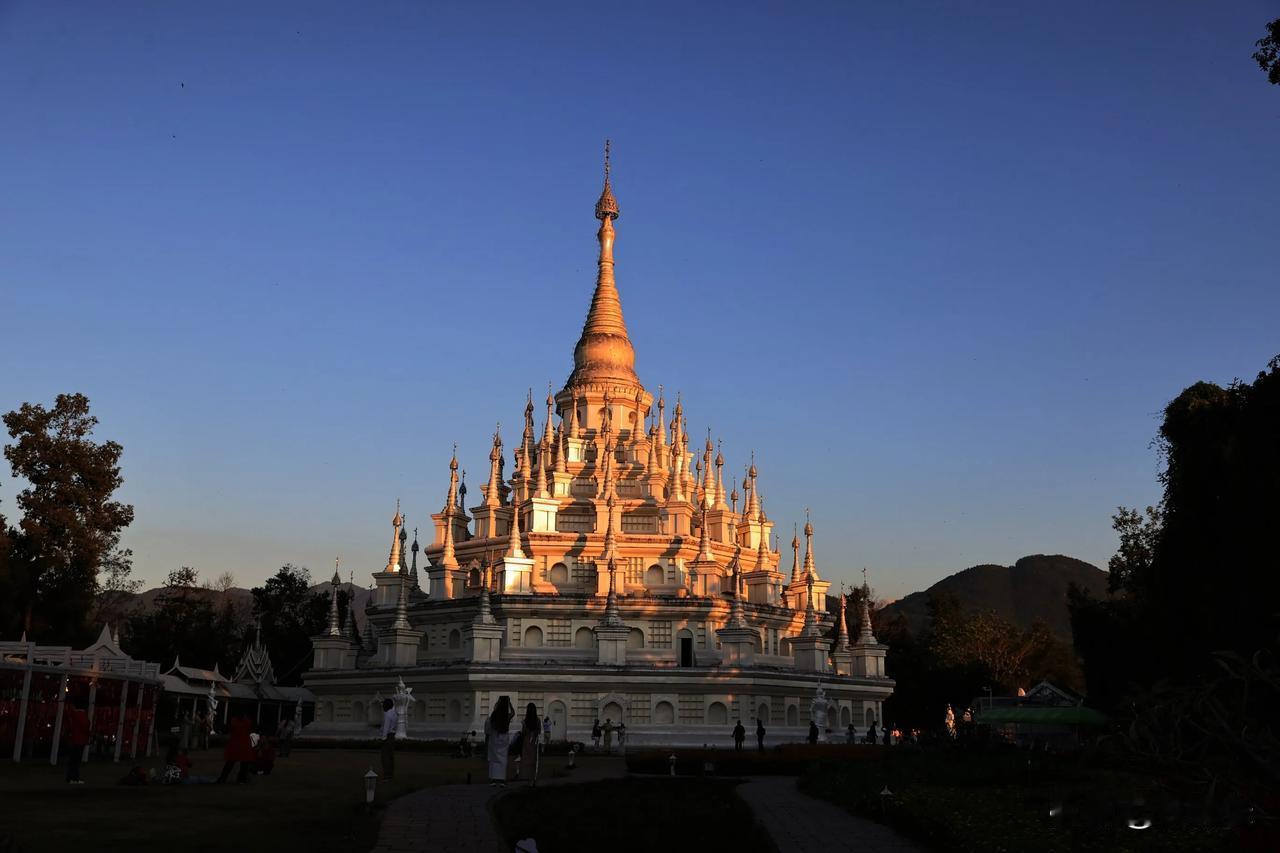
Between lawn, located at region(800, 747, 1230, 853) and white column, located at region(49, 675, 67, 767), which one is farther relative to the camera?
white column, located at region(49, 675, 67, 767)

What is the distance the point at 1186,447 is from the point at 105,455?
5107cm

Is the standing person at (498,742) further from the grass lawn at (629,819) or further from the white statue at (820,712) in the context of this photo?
the white statue at (820,712)

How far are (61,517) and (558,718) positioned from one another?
2712cm

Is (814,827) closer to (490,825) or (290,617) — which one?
(490,825)

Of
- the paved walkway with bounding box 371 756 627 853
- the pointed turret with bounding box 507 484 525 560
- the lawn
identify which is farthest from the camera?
the pointed turret with bounding box 507 484 525 560

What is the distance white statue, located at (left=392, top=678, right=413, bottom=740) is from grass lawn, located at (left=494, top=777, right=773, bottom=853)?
32127 millimetres

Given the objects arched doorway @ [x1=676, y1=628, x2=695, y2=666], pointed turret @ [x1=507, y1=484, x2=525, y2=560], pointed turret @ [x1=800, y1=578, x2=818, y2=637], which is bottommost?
arched doorway @ [x1=676, y1=628, x2=695, y2=666]

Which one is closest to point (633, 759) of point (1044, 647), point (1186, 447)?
point (1186, 447)

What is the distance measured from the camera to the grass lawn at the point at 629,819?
1795 cm

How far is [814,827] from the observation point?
21922 millimetres

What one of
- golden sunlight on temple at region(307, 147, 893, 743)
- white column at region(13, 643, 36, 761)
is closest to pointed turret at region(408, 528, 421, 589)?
golden sunlight on temple at region(307, 147, 893, 743)

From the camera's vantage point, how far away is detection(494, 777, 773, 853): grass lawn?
17953mm

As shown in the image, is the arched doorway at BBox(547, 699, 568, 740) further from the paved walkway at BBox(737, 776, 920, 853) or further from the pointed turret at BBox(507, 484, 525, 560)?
the paved walkway at BBox(737, 776, 920, 853)

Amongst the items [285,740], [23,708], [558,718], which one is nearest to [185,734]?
[285,740]
